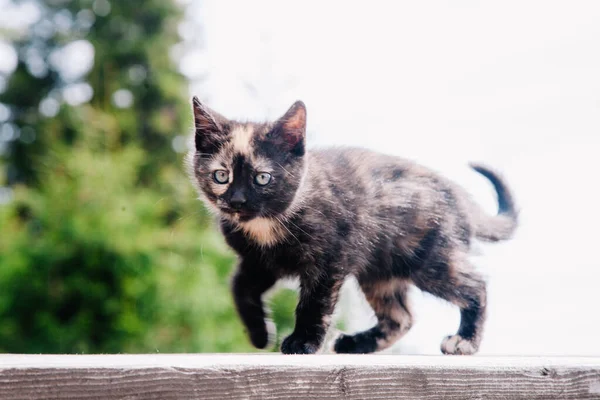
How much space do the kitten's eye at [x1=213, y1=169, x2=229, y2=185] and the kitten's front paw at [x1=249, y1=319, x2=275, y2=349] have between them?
1.36ft

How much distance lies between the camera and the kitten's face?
5.50 ft

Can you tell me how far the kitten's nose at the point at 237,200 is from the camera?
1623 mm

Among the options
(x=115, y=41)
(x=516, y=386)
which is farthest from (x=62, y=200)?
(x=516, y=386)

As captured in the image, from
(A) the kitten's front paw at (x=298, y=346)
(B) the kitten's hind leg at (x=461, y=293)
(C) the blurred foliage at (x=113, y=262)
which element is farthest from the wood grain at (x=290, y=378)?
(C) the blurred foliage at (x=113, y=262)

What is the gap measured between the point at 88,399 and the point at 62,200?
13.0ft

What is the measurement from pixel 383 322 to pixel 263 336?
19.2 inches

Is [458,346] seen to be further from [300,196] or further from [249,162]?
[249,162]

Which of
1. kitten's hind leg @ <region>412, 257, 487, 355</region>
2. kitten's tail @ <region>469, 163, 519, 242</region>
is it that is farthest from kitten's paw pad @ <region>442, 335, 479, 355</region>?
kitten's tail @ <region>469, 163, 519, 242</region>

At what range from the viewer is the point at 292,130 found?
1.73m

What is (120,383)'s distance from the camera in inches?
39.4

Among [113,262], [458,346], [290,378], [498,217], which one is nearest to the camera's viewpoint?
[290,378]

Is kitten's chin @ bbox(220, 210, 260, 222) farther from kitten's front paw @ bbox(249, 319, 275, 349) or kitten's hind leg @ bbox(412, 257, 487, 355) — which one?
kitten's hind leg @ bbox(412, 257, 487, 355)

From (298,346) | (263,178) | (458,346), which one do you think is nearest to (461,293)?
(458,346)

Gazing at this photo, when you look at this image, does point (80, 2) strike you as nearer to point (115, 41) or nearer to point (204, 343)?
point (115, 41)
